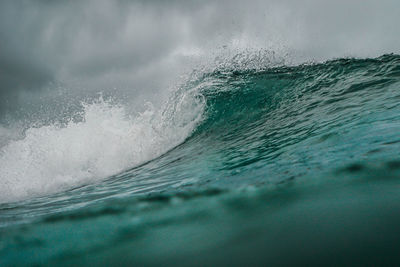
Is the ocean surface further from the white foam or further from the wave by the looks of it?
the white foam

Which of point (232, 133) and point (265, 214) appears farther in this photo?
point (232, 133)

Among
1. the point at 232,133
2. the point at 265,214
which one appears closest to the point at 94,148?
the point at 232,133

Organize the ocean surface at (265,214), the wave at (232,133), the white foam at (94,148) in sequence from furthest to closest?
the white foam at (94,148) < the wave at (232,133) < the ocean surface at (265,214)

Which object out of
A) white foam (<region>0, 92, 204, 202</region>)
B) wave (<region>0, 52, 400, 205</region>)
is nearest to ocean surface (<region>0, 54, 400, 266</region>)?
wave (<region>0, 52, 400, 205</region>)

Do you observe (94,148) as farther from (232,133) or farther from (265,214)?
(265,214)

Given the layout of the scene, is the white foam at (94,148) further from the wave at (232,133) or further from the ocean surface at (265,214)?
the ocean surface at (265,214)

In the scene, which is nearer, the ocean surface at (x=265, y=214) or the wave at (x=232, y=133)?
the ocean surface at (x=265, y=214)

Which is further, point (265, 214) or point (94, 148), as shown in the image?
point (94, 148)

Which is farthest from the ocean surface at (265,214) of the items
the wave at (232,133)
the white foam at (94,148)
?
the white foam at (94,148)

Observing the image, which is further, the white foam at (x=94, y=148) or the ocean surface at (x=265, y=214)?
the white foam at (x=94, y=148)

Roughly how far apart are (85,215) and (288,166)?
1718 mm

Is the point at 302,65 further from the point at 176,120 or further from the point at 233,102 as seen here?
the point at 176,120

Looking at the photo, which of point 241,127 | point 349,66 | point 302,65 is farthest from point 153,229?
point 302,65

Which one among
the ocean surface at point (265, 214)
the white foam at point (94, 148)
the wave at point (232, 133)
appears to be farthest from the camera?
the white foam at point (94, 148)
